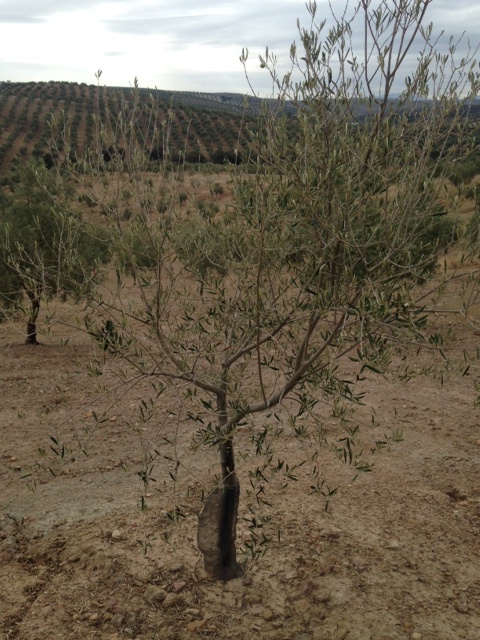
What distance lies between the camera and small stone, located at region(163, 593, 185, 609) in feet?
19.7

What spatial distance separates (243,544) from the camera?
21.7 ft

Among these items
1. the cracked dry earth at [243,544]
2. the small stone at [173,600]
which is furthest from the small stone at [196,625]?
the small stone at [173,600]

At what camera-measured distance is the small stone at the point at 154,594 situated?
239 inches

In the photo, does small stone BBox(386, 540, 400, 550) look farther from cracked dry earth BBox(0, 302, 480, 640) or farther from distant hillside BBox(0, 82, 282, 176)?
distant hillside BBox(0, 82, 282, 176)

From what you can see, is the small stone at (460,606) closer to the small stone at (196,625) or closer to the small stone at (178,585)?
the small stone at (196,625)

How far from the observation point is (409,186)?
4.20 m

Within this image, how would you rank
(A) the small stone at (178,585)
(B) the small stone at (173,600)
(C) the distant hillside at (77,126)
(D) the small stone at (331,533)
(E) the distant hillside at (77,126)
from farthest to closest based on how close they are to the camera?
(C) the distant hillside at (77,126), (E) the distant hillside at (77,126), (D) the small stone at (331,533), (A) the small stone at (178,585), (B) the small stone at (173,600)

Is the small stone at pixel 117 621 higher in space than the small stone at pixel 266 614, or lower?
lower

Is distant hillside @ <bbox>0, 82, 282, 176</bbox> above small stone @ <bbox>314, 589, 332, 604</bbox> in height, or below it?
above

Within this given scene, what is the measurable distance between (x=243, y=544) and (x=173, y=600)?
1.00 metres

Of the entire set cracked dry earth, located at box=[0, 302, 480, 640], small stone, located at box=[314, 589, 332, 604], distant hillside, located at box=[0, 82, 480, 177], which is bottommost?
cracked dry earth, located at box=[0, 302, 480, 640]

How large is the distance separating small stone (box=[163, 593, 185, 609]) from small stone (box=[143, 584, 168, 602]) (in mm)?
62

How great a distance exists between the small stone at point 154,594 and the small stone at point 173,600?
6 cm

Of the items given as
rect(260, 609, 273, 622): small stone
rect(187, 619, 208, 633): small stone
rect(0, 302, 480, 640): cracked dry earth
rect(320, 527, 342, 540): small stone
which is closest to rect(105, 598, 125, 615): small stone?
rect(0, 302, 480, 640): cracked dry earth
